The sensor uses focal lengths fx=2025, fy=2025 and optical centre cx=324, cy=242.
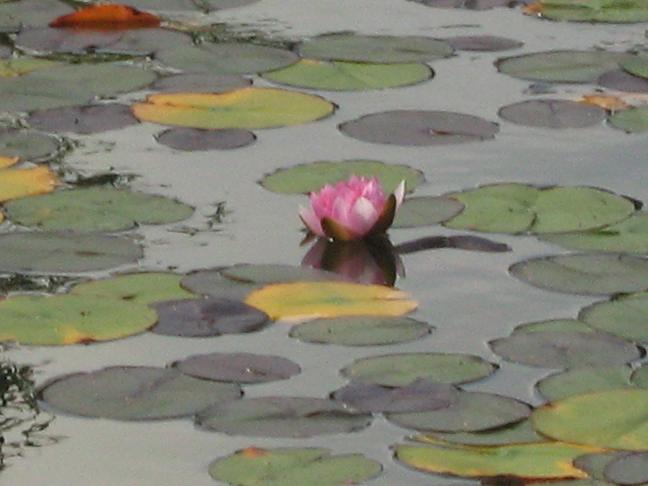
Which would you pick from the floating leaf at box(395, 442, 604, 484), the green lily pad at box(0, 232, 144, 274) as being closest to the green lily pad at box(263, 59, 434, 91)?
the green lily pad at box(0, 232, 144, 274)

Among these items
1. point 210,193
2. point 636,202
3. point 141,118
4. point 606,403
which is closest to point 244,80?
point 141,118

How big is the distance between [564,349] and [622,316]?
13 centimetres

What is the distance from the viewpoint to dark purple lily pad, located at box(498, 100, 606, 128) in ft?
10.8

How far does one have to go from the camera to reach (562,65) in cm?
361

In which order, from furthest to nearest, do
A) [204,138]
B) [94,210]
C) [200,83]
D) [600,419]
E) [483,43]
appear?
1. [483,43]
2. [200,83]
3. [204,138]
4. [94,210]
5. [600,419]

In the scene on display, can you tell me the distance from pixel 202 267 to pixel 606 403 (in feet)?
2.18

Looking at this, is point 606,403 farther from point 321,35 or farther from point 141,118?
point 321,35

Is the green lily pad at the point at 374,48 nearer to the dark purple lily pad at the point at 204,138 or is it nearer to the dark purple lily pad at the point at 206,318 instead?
the dark purple lily pad at the point at 204,138

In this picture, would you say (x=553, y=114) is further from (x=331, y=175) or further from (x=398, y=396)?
(x=398, y=396)

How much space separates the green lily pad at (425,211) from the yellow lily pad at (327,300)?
0.81ft

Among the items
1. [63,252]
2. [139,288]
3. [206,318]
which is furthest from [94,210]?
[206,318]

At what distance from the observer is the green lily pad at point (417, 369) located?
231cm

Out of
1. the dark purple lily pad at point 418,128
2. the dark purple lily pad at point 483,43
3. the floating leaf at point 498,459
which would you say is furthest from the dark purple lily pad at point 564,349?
the dark purple lily pad at point 483,43

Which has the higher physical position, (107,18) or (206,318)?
(107,18)
